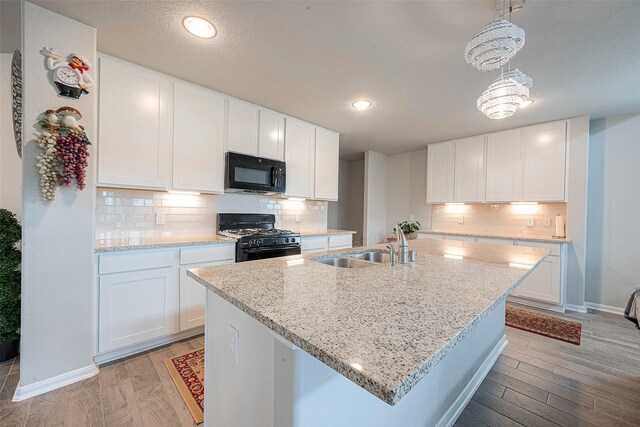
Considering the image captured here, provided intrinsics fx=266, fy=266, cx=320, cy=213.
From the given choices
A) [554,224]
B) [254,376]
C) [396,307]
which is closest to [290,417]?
[254,376]

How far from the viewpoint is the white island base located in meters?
0.75

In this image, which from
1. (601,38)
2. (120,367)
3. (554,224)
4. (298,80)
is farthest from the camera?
(554,224)

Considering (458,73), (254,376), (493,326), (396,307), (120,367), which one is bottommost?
(120,367)

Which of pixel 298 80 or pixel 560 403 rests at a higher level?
pixel 298 80

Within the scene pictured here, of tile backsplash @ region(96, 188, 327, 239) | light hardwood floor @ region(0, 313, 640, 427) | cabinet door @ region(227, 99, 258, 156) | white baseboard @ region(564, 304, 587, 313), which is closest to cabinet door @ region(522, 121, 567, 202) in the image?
white baseboard @ region(564, 304, 587, 313)

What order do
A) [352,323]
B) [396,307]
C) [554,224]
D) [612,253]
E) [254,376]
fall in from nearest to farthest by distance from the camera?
[352,323] → [396,307] → [254,376] → [612,253] → [554,224]

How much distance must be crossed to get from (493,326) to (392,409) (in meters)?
1.48

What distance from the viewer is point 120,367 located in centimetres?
193

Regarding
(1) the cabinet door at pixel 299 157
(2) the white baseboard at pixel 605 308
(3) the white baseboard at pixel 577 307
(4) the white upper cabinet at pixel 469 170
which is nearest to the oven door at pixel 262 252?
(1) the cabinet door at pixel 299 157

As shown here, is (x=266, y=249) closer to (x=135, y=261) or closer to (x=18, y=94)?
(x=135, y=261)

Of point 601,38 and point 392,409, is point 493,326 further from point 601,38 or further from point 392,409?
point 601,38

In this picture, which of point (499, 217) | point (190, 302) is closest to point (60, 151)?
point (190, 302)

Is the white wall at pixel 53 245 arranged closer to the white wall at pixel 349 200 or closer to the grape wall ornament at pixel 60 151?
the grape wall ornament at pixel 60 151

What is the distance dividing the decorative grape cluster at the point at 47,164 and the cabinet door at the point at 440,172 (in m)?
4.43
